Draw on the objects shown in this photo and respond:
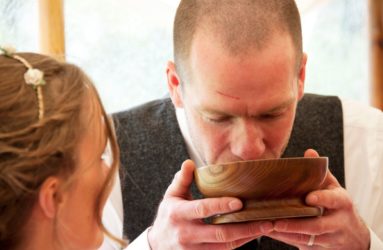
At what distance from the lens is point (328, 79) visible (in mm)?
2994

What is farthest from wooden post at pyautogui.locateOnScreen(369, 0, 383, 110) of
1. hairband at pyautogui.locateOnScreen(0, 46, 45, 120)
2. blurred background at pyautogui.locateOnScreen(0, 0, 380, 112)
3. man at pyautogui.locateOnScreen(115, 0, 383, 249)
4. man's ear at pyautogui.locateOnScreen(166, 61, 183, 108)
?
hairband at pyautogui.locateOnScreen(0, 46, 45, 120)

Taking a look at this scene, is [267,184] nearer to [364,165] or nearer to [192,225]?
[192,225]

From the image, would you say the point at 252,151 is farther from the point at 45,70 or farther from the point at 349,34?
the point at 349,34

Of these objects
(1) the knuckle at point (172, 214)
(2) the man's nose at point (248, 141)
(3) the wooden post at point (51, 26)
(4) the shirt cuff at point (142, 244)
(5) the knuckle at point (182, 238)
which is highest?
(3) the wooden post at point (51, 26)

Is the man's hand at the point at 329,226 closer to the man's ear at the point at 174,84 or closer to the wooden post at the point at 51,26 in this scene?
the man's ear at the point at 174,84

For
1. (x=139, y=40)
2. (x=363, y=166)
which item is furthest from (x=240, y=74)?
(x=139, y=40)

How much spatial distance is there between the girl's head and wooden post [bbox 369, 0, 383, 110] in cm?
165

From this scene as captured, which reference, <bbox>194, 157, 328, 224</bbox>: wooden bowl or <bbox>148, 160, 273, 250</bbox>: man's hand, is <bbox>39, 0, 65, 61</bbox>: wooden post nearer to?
<bbox>148, 160, 273, 250</bbox>: man's hand

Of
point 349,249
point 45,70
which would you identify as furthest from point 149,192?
point 45,70

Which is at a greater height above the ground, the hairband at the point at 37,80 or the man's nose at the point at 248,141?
the hairband at the point at 37,80

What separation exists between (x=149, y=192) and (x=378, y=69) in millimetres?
1252

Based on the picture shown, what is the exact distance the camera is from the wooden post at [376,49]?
2.69 m

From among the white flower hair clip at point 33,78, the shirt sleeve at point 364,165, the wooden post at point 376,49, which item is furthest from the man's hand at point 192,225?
the wooden post at point 376,49

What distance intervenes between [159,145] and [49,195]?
33.5 inches
